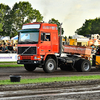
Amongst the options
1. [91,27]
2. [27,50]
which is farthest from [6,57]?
[91,27]

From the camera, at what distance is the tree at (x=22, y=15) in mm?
78812

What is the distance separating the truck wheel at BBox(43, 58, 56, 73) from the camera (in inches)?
701

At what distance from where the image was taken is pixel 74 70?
20906mm

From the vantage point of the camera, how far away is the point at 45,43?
1773 centimetres

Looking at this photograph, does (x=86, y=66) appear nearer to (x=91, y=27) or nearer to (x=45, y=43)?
(x=45, y=43)

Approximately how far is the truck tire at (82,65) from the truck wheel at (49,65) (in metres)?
2.19

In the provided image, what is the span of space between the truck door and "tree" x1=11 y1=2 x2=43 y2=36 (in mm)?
60358

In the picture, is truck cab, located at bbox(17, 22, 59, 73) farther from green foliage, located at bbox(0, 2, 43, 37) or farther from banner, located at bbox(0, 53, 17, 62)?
green foliage, located at bbox(0, 2, 43, 37)

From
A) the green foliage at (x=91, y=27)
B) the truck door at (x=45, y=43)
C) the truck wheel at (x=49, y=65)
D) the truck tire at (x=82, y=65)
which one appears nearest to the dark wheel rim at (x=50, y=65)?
the truck wheel at (x=49, y=65)

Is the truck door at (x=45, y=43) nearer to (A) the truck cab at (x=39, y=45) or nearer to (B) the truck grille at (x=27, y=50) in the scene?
(A) the truck cab at (x=39, y=45)

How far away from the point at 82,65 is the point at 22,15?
201ft

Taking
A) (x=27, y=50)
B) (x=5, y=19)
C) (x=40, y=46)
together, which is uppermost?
(x=5, y=19)

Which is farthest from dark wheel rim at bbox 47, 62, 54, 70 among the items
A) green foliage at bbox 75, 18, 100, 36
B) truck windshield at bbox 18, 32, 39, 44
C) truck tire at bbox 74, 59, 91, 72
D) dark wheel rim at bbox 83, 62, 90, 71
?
green foliage at bbox 75, 18, 100, 36

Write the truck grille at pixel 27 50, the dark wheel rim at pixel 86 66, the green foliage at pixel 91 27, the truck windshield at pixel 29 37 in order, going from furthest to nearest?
the green foliage at pixel 91 27 < the dark wheel rim at pixel 86 66 < the truck grille at pixel 27 50 < the truck windshield at pixel 29 37
